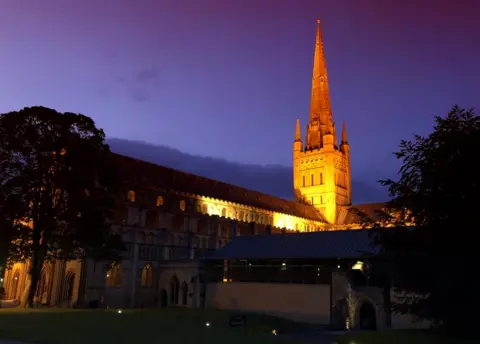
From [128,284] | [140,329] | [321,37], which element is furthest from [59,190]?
[321,37]

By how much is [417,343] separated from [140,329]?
15.4m

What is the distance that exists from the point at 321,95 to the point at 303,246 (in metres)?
80.4

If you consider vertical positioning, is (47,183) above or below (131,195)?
below

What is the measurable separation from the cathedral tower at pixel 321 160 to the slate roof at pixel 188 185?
432 inches

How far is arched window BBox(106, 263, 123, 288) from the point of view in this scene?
55438mm

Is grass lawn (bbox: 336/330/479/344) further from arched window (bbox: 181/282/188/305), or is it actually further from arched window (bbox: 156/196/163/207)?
arched window (bbox: 156/196/163/207)

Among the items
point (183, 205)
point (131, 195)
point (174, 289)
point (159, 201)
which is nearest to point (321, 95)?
point (183, 205)

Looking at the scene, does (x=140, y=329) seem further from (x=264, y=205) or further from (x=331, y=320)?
(x=264, y=205)

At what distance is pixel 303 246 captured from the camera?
144ft

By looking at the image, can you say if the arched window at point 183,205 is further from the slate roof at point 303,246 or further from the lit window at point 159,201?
the slate roof at point 303,246

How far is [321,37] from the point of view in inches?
4911

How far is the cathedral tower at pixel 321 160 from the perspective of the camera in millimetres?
109250

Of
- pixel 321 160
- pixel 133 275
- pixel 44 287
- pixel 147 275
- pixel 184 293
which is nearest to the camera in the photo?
pixel 184 293

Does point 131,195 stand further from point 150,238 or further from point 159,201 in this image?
point 150,238
